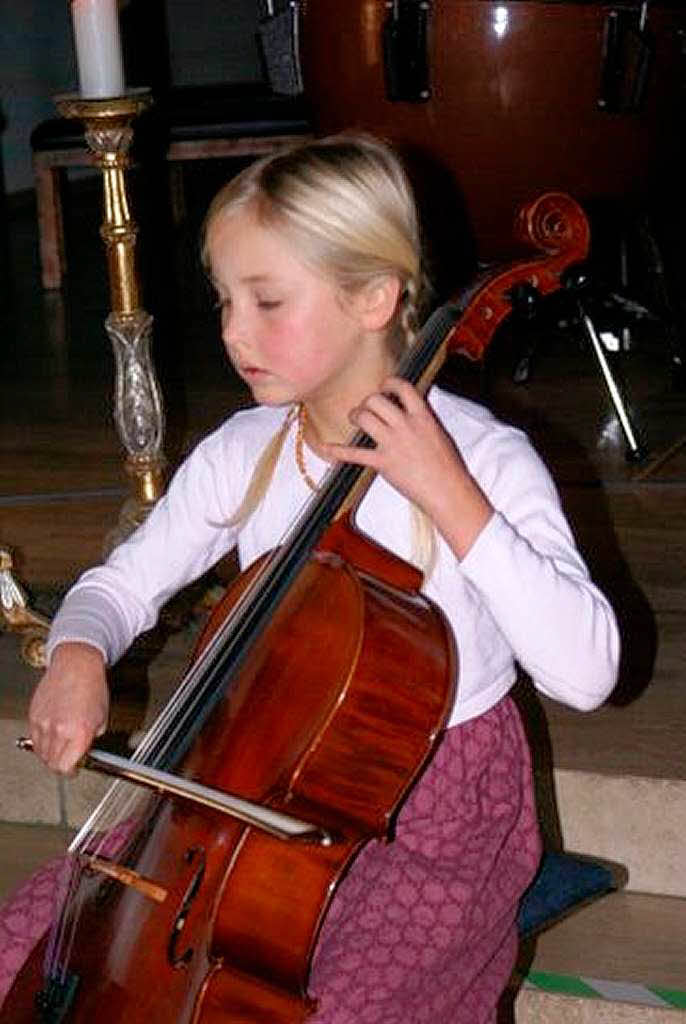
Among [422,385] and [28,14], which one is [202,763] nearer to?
[422,385]

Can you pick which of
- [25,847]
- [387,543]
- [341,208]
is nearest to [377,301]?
[341,208]

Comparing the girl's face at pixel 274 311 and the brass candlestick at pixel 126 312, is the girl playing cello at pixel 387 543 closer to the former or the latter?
the girl's face at pixel 274 311

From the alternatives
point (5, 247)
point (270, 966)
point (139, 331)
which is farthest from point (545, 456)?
point (5, 247)

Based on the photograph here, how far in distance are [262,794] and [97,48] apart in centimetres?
103

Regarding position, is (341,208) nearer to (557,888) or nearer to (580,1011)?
(557,888)

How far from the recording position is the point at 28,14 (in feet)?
21.7

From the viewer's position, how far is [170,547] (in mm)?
1680

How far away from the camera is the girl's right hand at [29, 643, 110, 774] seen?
1.46 meters

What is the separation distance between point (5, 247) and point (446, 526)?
4.55 metres

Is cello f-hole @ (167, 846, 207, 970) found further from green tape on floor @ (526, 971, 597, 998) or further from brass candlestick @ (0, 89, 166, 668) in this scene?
brass candlestick @ (0, 89, 166, 668)

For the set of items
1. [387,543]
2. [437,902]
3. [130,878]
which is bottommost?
[437,902]

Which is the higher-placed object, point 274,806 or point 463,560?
point 463,560

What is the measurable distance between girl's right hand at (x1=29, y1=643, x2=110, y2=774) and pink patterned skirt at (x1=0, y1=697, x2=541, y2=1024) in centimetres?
19

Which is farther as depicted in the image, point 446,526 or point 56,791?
point 56,791
